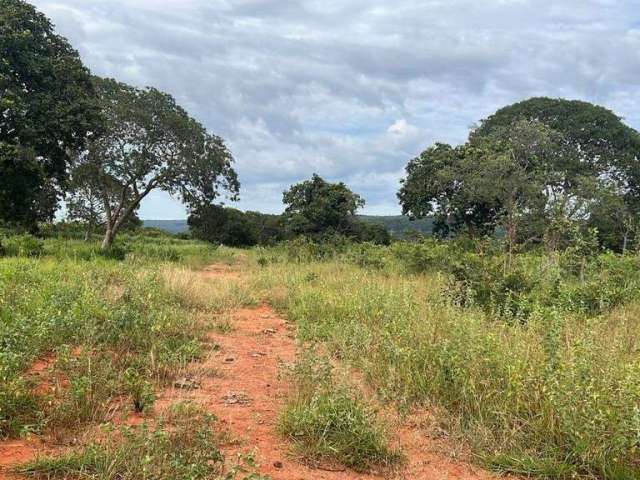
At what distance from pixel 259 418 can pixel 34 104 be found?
14.4 m

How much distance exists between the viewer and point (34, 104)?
14891 millimetres

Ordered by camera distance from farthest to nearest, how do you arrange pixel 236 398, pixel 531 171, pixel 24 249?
pixel 531 171, pixel 24 249, pixel 236 398

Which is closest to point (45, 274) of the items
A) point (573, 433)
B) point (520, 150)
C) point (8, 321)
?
point (8, 321)

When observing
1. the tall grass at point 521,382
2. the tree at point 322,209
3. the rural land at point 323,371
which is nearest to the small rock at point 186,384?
the rural land at point 323,371

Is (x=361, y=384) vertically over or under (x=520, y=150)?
under

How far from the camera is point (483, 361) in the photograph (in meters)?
4.01

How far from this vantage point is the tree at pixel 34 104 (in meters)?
14.3

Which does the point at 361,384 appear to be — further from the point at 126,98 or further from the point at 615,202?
the point at 126,98

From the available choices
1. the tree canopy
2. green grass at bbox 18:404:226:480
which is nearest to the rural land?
green grass at bbox 18:404:226:480

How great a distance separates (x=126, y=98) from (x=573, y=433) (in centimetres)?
2355

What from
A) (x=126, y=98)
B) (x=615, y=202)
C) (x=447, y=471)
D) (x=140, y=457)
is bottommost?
(x=447, y=471)

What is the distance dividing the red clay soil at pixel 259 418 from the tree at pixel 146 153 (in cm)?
1861

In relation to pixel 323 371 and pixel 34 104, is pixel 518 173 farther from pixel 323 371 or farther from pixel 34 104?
pixel 323 371

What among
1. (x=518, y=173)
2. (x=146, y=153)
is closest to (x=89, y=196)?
(x=146, y=153)
